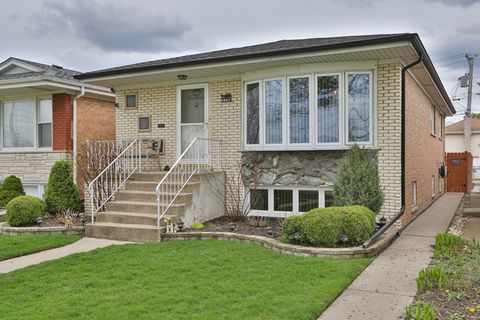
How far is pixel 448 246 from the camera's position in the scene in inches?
259

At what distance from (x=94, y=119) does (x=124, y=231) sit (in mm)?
6608

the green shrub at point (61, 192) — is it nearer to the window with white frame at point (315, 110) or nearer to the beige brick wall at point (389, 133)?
the window with white frame at point (315, 110)

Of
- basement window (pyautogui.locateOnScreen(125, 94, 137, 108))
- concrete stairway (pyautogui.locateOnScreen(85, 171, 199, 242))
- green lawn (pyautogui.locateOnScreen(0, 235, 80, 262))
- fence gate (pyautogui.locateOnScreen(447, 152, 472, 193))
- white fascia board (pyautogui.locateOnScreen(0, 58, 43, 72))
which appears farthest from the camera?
fence gate (pyautogui.locateOnScreen(447, 152, 472, 193))

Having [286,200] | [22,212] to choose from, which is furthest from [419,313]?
[22,212]

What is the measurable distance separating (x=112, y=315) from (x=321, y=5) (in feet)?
34.0

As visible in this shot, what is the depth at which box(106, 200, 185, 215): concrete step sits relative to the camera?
8297mm

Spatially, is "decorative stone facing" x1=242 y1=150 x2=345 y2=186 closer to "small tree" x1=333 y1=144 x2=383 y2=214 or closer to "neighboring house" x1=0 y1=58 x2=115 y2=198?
"small tree" x1=333 y1=144 x2=383 y2=214

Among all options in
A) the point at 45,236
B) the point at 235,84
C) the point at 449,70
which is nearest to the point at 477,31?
the point at 449,70

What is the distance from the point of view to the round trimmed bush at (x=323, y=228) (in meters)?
6.31

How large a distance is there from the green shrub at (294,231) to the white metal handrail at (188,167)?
2.56 m

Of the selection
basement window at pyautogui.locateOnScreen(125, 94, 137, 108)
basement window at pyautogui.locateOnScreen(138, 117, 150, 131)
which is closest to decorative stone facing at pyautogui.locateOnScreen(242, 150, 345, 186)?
basement window at pyautogui.locateOnScreen(138, 117, 150, 131)

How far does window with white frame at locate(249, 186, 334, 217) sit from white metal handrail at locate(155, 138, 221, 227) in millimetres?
1299

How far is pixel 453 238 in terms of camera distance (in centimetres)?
673

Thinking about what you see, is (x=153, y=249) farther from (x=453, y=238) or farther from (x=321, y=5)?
(x=321, y=5)
